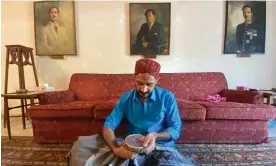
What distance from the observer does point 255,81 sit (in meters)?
3.33

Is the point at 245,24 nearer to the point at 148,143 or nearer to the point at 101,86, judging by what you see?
the point at 101,86

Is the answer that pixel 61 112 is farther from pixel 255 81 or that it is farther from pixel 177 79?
pixel 255 81

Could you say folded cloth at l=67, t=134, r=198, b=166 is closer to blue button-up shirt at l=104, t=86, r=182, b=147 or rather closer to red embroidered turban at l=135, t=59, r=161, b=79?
blue button-up shirt at l=104, t=86, r=182, b=147

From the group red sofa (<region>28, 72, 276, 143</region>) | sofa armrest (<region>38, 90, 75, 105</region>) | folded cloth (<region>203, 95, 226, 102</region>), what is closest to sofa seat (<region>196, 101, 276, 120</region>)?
red sofa (<region>28, 72, 276, 143</region>)

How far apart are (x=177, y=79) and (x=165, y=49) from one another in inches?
24.1

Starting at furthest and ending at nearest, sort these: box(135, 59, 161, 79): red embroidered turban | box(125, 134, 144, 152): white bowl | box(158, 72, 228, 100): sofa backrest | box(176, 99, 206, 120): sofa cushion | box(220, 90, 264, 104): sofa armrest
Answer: box(158, 72, 228, 100): sofa backrest, box(220, 90, 264, 104): sofa armrest, box(176, 99, 206, 120): sofa cushion, box(135, 59, 161, 79): red embroidered turban, box(125, 134, 144, 152): white bowl

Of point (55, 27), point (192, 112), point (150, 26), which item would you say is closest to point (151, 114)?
point (192, 112)

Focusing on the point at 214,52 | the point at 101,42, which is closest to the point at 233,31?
the point at 214,52

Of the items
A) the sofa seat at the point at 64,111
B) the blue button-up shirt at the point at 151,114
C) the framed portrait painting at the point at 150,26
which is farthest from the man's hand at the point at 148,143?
the framed portrait painting at the point at 150,26

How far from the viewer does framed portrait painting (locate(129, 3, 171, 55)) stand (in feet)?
10.4

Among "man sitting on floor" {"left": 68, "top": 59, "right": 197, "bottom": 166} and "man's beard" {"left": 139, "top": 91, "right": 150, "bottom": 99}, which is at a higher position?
"man's beard" {"left": 139, "top": 91, "right": 150, "bottom": 99}

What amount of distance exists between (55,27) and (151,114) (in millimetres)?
2522

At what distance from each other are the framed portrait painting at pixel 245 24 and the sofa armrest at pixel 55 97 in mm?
2479

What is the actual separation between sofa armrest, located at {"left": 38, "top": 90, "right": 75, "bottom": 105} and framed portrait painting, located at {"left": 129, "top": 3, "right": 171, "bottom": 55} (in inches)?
49.6
